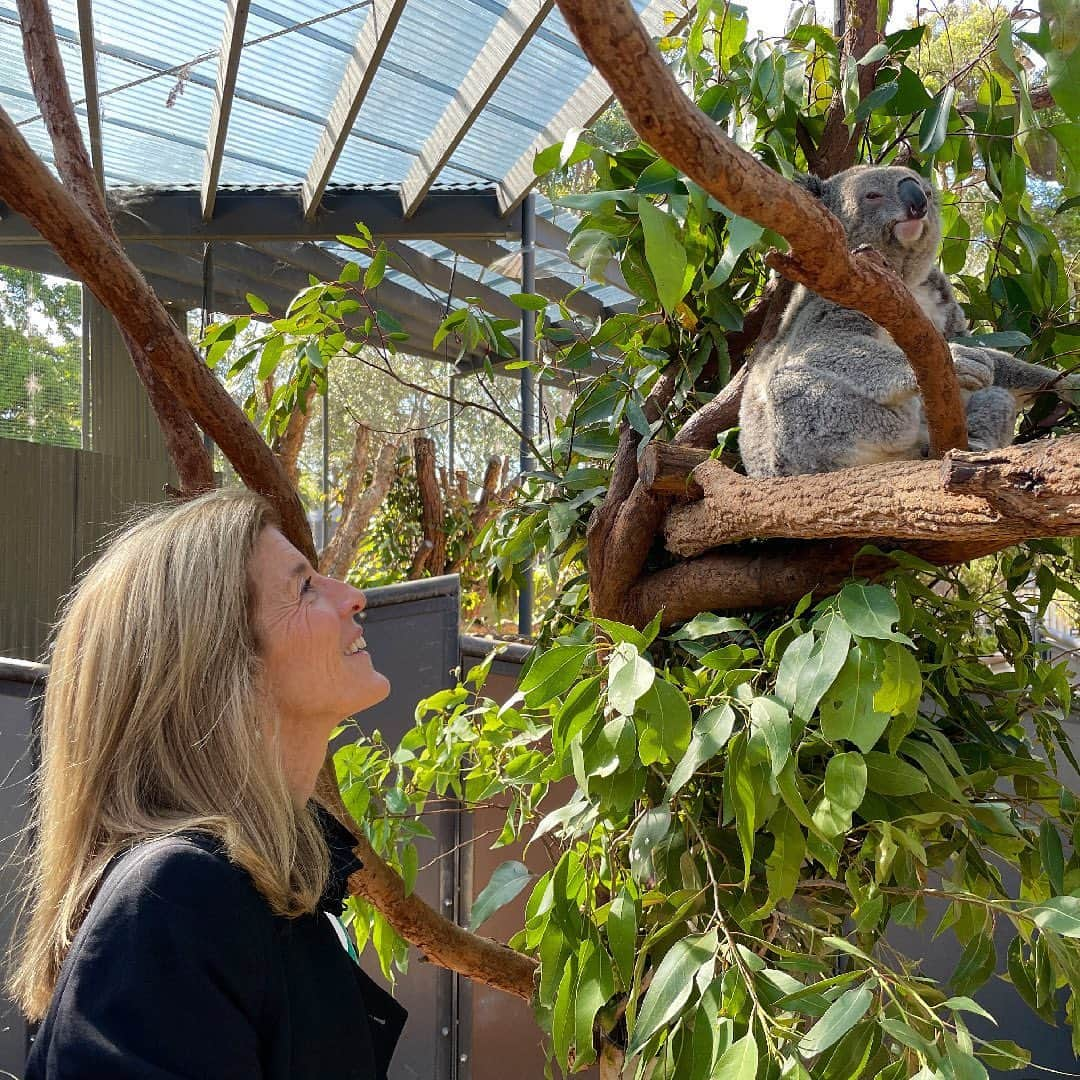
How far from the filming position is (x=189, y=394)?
158 centimetres

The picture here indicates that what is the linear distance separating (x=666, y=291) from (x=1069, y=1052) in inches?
141

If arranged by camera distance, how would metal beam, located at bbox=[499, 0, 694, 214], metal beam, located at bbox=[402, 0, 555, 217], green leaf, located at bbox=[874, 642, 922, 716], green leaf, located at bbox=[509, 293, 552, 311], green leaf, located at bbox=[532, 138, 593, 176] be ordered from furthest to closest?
metal beam, located at bbox=[499, 0, 694, 214], metal beam, located at bbox=[402, 0, 555, 217], green leaf, located at bbox=[509, 293, 552, 311], green leaf, located at bbox=[532, 138, 593, 176], green leaf, located at bbox=[874, 642, 922, 716]

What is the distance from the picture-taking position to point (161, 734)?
4.12 ft

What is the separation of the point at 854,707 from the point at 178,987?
2.72ft

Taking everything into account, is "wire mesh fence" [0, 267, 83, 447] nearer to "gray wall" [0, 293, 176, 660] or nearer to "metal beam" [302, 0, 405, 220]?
"gray wall" [0, 293, 176, 660]

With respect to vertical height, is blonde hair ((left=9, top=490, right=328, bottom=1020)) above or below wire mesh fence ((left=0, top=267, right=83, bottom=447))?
below

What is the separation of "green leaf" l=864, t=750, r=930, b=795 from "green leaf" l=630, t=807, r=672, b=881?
0.99 ft

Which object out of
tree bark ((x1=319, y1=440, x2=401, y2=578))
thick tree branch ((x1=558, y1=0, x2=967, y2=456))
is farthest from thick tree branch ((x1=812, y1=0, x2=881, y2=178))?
tree bark ((x1=319, y1=440, x2=401, y2=578))

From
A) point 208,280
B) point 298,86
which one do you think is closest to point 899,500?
point 298,86

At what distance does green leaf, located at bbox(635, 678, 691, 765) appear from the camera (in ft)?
4.64

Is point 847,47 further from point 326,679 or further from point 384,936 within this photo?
point 384,936

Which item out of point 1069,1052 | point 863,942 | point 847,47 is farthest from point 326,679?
point 1069,1052

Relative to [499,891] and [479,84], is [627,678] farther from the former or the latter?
[479,84]

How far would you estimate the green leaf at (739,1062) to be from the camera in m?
1.18
